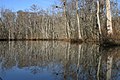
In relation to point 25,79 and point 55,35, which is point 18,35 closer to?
point 55,35

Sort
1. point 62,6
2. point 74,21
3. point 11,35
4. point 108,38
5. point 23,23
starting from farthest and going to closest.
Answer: point 23,23
point 11,35
point 74,21
point 62,6
point 108,38

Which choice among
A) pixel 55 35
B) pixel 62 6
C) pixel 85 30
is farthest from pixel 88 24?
pixel 55 35

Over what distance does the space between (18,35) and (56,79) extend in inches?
3480

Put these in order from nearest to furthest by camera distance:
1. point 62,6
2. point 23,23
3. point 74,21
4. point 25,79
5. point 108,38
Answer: point 25,79, point 108,38, point 62,6, point 74,21, point 23,23

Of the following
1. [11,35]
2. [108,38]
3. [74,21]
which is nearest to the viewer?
[108,38]

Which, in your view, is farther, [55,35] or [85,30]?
[55,35]

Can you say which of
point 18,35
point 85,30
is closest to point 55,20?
point 18,35

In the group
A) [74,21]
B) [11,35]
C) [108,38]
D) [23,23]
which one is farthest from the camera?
[23,23]

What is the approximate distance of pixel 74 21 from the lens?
73.7 metres

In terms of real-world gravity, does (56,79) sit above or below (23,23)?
below

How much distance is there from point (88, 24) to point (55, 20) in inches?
1793

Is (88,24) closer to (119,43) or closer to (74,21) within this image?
(74,21)

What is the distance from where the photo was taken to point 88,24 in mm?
56719

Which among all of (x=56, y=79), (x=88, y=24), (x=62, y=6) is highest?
(x=62, y=6)
